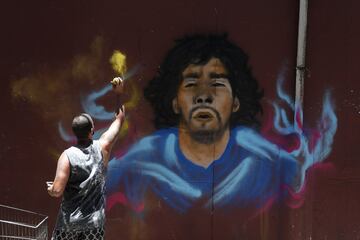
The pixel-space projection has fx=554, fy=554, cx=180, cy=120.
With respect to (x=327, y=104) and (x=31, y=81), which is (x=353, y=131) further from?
(x=31, y=81)

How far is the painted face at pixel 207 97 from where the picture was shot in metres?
6.30

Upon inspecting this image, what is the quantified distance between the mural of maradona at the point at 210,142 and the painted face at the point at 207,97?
1cm

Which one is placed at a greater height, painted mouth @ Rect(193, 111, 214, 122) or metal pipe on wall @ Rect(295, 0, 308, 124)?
metal pipe on wall @ Rect(295, 0, 308, 124)

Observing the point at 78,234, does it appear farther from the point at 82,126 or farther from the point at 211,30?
the point at 211,30

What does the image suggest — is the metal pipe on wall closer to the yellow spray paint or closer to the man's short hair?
the yellow spray paint

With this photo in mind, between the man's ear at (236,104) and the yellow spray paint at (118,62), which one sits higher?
the yellow spray paint at (118,62)

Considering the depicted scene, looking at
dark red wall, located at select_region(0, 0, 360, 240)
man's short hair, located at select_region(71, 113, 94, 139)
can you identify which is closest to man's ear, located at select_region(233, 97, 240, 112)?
dark red wall, located at select_region(0, 0, 360, 240)

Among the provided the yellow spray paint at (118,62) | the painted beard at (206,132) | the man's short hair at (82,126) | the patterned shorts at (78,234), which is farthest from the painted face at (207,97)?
the patterned shorts at (78,234)

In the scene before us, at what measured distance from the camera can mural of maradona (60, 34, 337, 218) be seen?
6301 millimetres

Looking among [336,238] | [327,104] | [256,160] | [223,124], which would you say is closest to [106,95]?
[223,124]

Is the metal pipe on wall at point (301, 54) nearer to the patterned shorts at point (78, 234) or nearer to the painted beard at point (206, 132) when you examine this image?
the painted beard at point (206, 132)

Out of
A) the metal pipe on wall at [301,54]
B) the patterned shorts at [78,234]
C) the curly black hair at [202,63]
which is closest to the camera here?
the patterned shorts at [78,234]

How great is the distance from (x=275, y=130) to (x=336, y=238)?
4.63 ft

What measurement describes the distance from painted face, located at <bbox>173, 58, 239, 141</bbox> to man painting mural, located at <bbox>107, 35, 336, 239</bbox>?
0.4 inches
